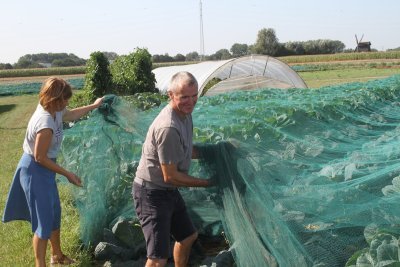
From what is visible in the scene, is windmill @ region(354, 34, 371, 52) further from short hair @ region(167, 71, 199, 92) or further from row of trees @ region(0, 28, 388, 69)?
short hair @ region(167, 71, 199, 92)

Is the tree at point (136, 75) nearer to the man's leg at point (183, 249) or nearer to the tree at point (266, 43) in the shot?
the man's leg at point (183, 249)

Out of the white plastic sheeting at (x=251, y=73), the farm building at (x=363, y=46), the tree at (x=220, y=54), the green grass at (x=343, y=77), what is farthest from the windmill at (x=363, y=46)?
the white plastic sheeting at (x=251, y=73)

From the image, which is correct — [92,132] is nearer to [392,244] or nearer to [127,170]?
[127,170]

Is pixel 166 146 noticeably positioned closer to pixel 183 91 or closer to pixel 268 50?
pixel 183 91

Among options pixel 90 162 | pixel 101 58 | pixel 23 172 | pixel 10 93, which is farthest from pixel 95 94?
pixel 10 93

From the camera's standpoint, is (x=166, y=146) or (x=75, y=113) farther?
(x=75, y=113)

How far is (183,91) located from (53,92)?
1.12 metres

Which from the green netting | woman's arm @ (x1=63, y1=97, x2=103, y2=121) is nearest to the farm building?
the green netting

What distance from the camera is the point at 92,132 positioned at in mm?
4559

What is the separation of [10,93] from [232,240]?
37647 millimetres

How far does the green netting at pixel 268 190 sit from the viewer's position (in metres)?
2.93

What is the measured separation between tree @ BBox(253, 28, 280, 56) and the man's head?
7078cm

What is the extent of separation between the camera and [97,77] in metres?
13.8

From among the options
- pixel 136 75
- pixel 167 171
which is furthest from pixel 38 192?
pixel 136 75
